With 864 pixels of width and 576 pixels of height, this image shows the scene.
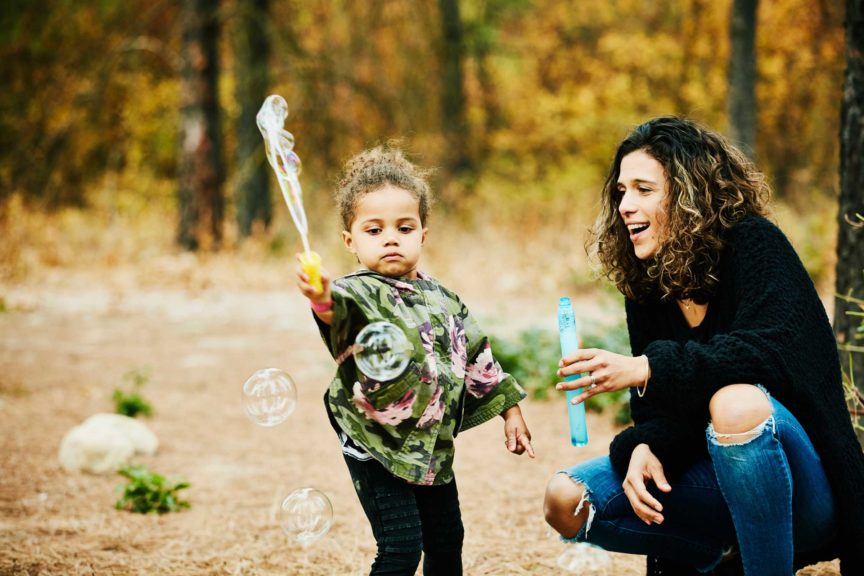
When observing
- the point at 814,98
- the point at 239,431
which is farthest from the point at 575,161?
the point at 239,431

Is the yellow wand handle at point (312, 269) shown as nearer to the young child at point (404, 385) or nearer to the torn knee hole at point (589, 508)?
the young child at point (404, 385)

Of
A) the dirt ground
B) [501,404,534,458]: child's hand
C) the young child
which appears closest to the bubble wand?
the young child

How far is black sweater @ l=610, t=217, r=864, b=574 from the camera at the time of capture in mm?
2135

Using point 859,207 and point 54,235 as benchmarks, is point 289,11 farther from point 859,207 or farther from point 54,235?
point 859,207

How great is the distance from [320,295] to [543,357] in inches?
150

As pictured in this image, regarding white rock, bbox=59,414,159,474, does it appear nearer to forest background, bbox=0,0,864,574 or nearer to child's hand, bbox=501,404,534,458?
forest background, bbox=0,0,864,574

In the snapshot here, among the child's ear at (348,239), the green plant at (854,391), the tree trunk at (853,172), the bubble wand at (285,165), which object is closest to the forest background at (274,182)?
the tree trunk at (853,172)

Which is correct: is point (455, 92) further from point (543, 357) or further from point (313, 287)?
point (313, 287)

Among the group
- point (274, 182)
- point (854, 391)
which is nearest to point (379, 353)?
point (854, 391)

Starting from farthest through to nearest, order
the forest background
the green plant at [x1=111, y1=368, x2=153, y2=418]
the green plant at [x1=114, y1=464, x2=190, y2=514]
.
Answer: the green plant at [x1=111, y1=368, x2=153, y2=418]
the forest background
the green plant at [x1=114, y1=464, x2=190, y2=514]

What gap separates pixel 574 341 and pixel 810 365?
0.61 meters

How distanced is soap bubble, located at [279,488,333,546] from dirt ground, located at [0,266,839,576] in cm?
35

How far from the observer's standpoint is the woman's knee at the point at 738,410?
2078 millimetres

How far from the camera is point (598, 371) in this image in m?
2.10
